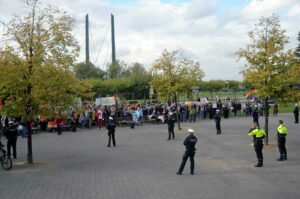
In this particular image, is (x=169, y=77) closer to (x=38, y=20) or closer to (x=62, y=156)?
(x=62, y=156)

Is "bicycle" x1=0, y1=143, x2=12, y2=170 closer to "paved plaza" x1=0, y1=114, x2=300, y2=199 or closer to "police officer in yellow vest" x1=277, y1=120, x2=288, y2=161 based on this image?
"paved plaza" x1=0, y1=114, x2=300, y2=199

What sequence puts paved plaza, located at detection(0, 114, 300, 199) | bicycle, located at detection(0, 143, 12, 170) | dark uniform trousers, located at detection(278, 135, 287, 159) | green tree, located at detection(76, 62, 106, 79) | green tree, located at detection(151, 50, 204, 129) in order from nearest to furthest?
1. paved plaza, located at detection(0, 114, 300, 199)
2. bicycle, located at detection(0, 143, 12, 170)
3. dark uniform trousers, located at detection(278, 135, 287, 159)
4. green tree, located at detection(151, 50, 204, 129)
5. green tree, located at detection(76, 62, 106, 79)

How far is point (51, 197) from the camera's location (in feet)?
36.1

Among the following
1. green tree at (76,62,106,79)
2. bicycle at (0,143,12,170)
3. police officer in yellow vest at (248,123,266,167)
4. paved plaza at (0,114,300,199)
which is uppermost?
green tree at (76,62,106,79)

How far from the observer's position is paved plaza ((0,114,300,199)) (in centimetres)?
1128

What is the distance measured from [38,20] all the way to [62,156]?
244 inches

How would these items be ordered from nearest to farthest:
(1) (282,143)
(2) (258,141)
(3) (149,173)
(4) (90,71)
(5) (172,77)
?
(3) (149,173)
(2) (258,141)
(1) (282,143)
(5) (172,77)
(4) (90,71)

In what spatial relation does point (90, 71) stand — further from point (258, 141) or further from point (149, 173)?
point (149, 173)

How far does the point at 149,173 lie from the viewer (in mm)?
14094

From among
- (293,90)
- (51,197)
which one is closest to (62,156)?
(51,197)

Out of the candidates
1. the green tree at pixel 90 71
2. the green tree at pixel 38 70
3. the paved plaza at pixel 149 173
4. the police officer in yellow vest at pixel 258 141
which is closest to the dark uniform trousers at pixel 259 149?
the police officer in yellow vest at pixel 258 141

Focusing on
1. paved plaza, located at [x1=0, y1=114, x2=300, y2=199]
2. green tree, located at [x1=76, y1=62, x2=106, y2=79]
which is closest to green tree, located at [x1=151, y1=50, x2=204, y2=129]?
paved plaza, located at [x1=0, y1=114, x2=300, y2=199]

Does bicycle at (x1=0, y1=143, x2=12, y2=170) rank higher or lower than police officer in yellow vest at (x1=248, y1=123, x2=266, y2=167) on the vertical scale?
lower

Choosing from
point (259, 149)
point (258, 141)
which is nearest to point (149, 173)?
point (259, 149)
